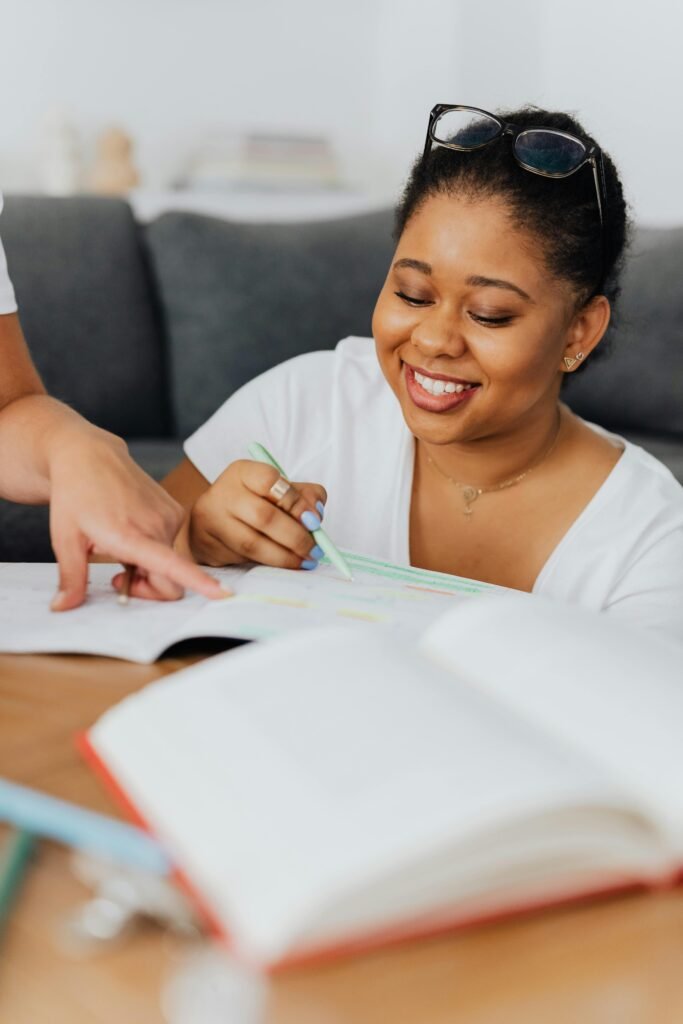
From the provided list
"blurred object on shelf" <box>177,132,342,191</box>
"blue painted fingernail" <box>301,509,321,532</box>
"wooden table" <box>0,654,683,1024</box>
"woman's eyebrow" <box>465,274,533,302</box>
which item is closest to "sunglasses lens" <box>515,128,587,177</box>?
"woman's eyebrow" <box>465,274,533,302</box>

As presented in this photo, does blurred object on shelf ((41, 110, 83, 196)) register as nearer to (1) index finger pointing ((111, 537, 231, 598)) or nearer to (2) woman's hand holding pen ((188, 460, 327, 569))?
(2) woman's hand holding pen ((188, 460, 327, 569))

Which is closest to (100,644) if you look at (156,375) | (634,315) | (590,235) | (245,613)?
(245,613)

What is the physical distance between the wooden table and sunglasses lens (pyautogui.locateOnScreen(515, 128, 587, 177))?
892 mm

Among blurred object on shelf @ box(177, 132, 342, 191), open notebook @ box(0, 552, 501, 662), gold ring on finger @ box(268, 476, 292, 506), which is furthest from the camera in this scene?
blurred object on shelf @ box(177, 132, 342, 191)

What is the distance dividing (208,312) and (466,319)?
1.18 meters

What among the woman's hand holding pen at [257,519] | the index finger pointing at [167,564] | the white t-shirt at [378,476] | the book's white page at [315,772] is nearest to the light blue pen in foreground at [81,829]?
the book's white page at [315,772]

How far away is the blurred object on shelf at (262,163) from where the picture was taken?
3.16m

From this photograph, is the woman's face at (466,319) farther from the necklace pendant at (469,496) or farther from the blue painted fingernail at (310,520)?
the blue painted fingernail at (310,520)

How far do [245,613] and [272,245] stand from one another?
1687mm

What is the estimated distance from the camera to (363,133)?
3660 millimetres

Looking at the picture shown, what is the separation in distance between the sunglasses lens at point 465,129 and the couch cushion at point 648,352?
1046 millimetres

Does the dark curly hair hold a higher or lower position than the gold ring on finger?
higher

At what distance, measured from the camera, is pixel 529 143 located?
3.84 feet

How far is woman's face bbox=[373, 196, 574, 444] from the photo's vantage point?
1.16 meters
